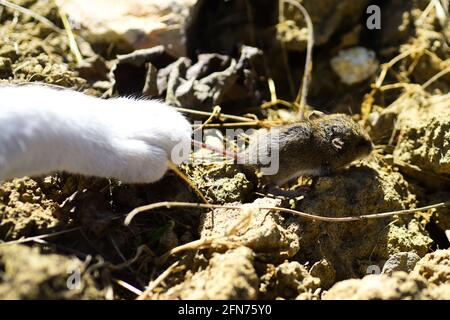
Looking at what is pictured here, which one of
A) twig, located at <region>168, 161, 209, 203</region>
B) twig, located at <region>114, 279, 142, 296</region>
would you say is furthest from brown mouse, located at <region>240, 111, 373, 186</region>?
twig, located at <region>114, 279, 142, 296</region>

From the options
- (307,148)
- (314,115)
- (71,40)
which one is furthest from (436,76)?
(71,40)

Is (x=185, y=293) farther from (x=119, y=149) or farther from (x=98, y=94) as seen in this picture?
(x=98, y=94)

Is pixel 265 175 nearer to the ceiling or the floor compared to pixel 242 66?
nearer to the floor

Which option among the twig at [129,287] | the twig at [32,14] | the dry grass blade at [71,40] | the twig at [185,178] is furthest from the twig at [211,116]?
the twig at [32,14]

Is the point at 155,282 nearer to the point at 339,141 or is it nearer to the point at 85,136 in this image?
the point at 85,136

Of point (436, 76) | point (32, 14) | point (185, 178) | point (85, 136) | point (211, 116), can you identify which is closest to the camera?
point (85, 136)

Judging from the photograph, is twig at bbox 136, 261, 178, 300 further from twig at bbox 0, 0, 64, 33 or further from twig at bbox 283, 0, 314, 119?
twig at bbox 0, 0, 64, 33

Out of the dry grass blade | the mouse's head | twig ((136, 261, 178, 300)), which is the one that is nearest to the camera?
twig ((136, 261, 178, 300))

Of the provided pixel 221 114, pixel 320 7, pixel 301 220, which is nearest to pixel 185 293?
pixel 301 220
